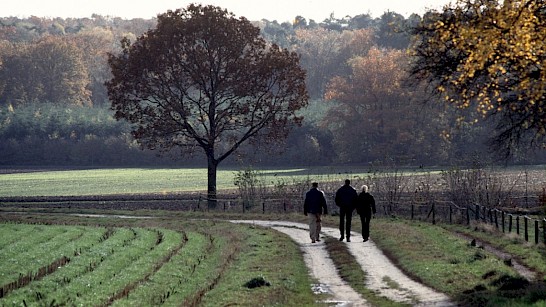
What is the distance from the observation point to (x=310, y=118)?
133500 millimetres

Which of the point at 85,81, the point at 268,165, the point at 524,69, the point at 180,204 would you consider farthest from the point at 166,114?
the point at 85,81

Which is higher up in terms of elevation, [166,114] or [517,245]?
[166,114]

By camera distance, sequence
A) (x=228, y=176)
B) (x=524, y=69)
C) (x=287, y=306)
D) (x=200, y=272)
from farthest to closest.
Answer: (x=228, y=176) → (x=200, y=272) → (x=524, y=69) → (x=287, y=306)

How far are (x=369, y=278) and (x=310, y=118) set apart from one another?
356ft

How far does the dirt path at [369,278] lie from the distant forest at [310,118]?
31594 millimetres

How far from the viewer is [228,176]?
4122 inches

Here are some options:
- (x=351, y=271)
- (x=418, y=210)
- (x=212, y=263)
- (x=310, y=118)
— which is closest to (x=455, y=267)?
(x=351, y=271)

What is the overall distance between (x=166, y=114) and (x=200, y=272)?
1284 inches

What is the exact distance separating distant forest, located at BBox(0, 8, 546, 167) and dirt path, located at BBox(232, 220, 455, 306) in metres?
31.6

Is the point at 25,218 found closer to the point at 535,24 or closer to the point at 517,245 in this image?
the point at 517,245

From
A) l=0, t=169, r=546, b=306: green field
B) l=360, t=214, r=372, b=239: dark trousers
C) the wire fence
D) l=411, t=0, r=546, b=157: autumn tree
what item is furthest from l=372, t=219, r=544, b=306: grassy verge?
l=411, t=0, r=546, b=157: autumn tree

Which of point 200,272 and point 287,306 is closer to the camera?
point 287,306

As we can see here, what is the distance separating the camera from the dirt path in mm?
21433

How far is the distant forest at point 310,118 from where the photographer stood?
113312 millimetres
